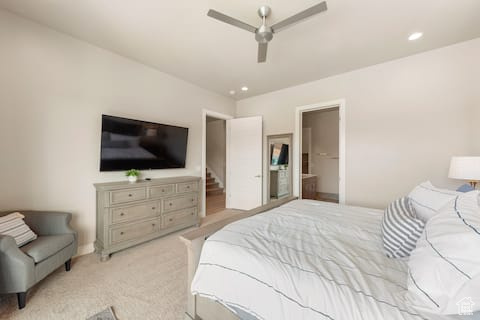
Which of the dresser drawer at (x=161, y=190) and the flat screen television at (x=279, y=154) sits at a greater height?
the flat screen television at (x=279, y=154)

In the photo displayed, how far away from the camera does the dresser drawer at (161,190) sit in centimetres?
283

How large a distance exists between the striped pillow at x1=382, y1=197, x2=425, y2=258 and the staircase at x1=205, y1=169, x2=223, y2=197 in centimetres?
531

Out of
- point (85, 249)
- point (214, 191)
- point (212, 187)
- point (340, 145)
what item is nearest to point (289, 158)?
point (340, 145)

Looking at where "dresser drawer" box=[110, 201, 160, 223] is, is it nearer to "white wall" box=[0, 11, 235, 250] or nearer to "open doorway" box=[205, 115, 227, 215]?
"white wall" box=[0, 11, 235, 250]

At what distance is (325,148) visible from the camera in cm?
623

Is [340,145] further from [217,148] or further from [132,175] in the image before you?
[217,148]

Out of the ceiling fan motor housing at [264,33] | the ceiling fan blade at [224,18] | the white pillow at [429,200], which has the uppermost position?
the ceiling fan blade at [224,18]

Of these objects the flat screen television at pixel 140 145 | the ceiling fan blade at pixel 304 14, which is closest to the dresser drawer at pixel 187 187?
the flat screen television at pixel 140 145

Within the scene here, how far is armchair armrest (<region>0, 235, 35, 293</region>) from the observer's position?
158 centimetres

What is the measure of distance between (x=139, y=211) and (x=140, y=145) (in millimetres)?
981

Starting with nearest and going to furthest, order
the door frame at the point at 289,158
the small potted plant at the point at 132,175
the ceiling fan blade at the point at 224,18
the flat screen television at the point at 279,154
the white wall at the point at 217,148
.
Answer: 1. the ceiling fan blade at the point at 224,18
2. the small potted plant at the point at 132,175
3. the door frame at the point at 289,158
4. the flat screen television at the point at 279,154
5. the white wall at the point at 217,148

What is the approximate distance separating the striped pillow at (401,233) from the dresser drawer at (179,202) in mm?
2713

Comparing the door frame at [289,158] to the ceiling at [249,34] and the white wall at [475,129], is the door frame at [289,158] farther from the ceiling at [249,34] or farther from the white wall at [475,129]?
the white wall at [475,129]

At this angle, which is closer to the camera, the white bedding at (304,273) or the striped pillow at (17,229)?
the white bedding at (304,273)
